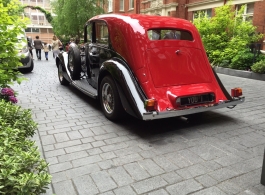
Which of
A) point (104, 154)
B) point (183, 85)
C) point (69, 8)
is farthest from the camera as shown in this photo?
point (69, 8)

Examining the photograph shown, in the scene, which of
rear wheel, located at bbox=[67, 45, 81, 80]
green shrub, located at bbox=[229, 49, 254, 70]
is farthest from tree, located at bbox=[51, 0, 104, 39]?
Answer: rear wheel, located at bbox=[67, 45, 81, 80]

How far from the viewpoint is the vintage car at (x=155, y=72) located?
373cm

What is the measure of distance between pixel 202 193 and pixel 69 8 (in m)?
21.0

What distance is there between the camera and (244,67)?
9664 millimetres

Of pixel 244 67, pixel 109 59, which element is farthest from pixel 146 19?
pixel 244 67

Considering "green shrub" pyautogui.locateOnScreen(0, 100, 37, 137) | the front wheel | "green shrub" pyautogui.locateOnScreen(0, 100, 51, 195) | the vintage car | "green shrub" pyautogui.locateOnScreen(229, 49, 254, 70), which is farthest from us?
"green shrub" pyautogui.locateOnScreen(229, 49, 254, 70)

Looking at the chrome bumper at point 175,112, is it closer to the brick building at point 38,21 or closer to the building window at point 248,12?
the building window at point 248,12

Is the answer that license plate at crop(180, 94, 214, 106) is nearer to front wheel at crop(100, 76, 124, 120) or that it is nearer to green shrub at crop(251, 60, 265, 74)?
front wheel at crop(100, 76, 124, 120)

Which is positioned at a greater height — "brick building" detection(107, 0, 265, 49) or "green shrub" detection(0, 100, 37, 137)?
"brick building" detection(107, 0, 265, 49)

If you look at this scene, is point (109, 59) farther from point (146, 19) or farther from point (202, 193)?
point (202, 193)

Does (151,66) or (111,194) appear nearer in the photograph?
(111,194)

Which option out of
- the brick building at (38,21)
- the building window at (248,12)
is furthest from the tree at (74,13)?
the brick building at (38,21)

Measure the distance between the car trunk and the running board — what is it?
153cm

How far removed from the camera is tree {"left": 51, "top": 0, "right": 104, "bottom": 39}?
2034 centimetres
